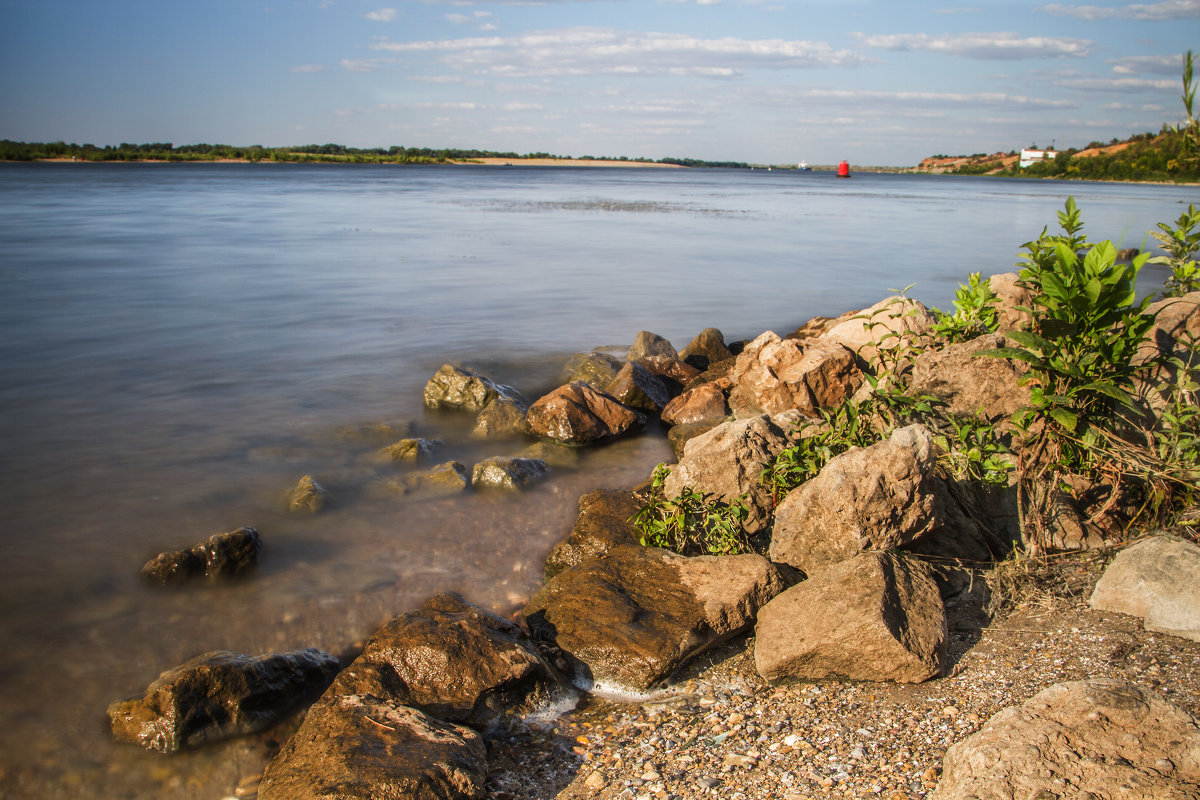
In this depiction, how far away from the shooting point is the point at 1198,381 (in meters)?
5.00

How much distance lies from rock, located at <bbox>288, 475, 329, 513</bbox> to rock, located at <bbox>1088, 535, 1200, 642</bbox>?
211 inches

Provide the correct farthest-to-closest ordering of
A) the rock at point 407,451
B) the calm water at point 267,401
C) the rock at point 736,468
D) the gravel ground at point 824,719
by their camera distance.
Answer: the rock at point 407,451, the rock at point 736,468, the calm water at point 267,401, the gravel ground at point 824,719

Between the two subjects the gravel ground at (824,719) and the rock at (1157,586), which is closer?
the gravel ground at (824,719)

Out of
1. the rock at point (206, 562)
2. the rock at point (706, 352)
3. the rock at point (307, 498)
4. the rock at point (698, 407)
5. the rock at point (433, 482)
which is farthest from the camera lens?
the rock at point (706, 352)

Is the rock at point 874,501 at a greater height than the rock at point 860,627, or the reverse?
the rock at point 874,501

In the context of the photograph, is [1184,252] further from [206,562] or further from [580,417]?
[206,562]

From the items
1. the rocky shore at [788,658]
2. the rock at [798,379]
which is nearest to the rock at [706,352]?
the rock at [798,379]

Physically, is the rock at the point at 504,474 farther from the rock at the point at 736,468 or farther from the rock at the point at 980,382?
the rock at the point at 980,382

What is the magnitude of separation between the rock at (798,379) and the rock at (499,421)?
7.43 ft

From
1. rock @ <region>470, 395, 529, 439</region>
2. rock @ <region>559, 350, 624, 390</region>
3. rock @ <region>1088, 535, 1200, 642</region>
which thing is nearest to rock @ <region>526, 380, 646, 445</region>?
rock @ <region>470, 395, 529, 439</region>

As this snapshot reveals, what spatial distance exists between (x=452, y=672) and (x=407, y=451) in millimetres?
3805

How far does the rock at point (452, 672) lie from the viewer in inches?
144

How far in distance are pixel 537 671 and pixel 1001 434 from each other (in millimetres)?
3234

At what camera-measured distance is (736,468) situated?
196 inches
